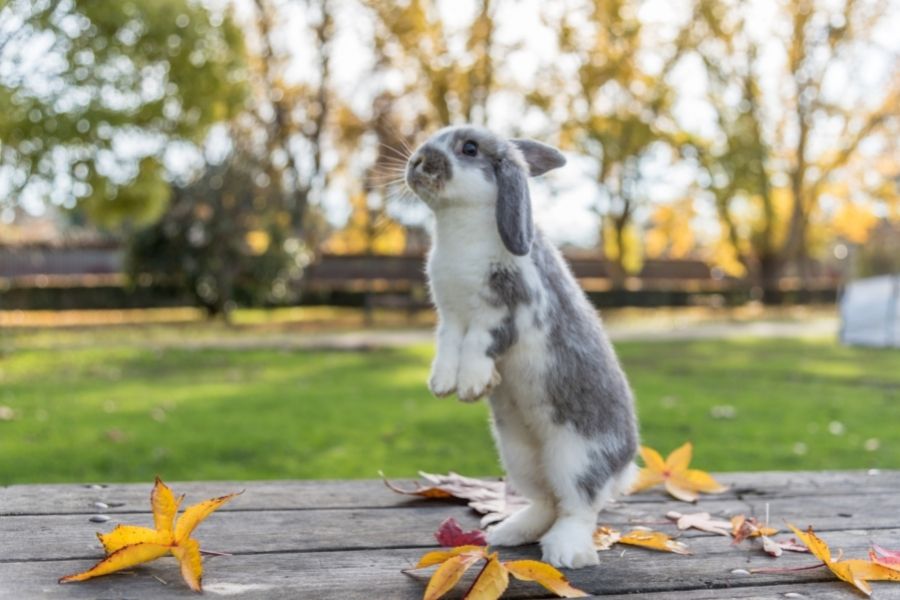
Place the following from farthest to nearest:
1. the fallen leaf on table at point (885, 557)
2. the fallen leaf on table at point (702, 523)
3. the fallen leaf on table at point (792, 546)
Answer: the fallen leaf on table at point (702, 523)
the fallen leaf on table at point (792, 546)
the fallen leaf on table at point (885, 557)

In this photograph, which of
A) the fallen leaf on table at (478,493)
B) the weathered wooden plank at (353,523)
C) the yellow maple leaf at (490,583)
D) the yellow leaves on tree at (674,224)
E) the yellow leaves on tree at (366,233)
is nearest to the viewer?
the yellow maple leaf at (490,583)

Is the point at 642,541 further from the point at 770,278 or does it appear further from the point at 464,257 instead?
the point at 770,278

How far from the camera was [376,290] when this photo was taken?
61.8ft

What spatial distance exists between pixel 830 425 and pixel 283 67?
669 inches

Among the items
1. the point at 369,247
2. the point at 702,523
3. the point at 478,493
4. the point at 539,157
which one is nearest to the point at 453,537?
the point at 478,493

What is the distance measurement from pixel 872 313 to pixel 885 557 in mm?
11034

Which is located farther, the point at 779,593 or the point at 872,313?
the point at 872,313

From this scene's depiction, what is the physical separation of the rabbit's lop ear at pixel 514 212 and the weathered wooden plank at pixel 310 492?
0.90 m

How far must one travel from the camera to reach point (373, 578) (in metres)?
1.76

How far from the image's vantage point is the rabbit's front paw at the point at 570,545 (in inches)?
73.7

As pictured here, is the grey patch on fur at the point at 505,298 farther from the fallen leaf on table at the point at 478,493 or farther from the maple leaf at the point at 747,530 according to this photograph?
the maple leaf at the point at 747,530

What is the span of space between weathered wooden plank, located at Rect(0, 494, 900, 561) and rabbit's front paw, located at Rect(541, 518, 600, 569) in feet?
0.95

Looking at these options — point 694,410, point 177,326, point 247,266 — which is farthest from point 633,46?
point 694,410

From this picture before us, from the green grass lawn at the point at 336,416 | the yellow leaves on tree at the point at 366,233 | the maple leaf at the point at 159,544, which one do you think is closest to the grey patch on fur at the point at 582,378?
the maple leaf at the point at 159,544
